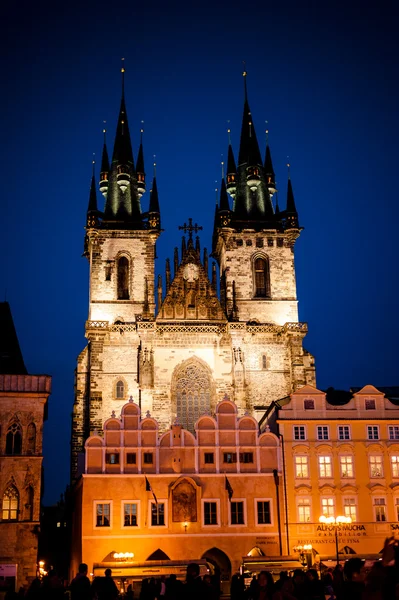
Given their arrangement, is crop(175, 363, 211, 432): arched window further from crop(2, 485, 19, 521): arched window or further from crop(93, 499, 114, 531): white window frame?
crop(2, 485, 19, 521): arched window

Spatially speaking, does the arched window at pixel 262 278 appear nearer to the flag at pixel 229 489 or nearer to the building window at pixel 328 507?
the building window at pixel 328 507

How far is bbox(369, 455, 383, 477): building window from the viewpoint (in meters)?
46.4

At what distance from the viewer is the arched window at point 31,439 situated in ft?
146

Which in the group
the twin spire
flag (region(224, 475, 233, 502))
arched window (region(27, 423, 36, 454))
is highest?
the twin spire

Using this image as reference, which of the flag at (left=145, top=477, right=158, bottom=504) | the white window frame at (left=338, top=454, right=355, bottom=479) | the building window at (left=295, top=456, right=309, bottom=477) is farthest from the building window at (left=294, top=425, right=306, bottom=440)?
the flag at (left=145, top=477, right=158, bottom=504)

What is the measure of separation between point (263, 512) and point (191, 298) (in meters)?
21.9

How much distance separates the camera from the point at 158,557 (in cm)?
4259

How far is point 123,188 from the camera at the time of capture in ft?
225

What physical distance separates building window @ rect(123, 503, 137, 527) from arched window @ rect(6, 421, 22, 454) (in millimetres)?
6271

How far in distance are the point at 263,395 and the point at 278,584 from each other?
44922 millimetres

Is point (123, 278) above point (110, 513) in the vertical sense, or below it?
above

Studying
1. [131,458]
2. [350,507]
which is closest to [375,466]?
[350,507]

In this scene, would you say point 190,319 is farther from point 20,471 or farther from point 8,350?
point 20,471

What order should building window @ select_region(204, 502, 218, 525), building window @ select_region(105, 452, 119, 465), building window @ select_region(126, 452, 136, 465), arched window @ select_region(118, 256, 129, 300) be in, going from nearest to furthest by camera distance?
building window @ select_region(204, 502, 218, 525) < building window @ select_region(105, 452, 119, 465) < building window @ select_region(126, 452, 136, 465) < arched window @ select_region(118, 256, 129, 300)
